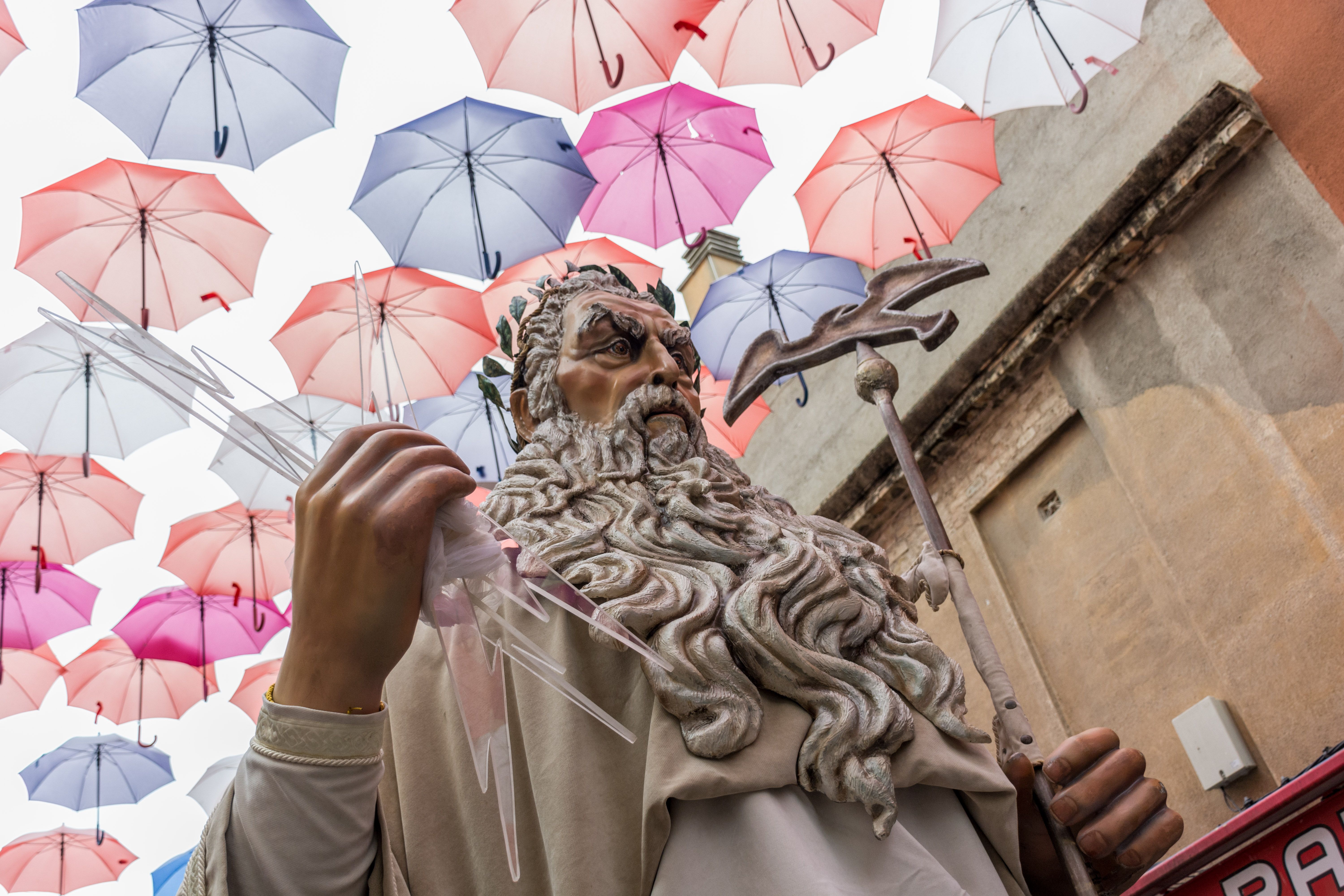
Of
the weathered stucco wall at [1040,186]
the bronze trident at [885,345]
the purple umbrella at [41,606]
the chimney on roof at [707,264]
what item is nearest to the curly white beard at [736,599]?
the bronze trident at [885,345]

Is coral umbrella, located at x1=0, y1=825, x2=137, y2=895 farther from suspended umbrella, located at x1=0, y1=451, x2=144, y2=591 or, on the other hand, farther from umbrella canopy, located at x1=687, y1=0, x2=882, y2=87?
umbrella canopy, located at x1=687, y1=0, x2=882, y2=87

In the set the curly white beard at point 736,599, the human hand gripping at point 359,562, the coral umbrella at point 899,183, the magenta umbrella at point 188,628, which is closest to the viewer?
the human hand gripping at point 359,562

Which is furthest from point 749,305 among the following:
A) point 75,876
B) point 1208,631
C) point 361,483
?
point 75,876

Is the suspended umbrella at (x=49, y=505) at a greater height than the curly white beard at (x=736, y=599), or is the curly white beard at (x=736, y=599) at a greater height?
the suspended umbrella at (x=49, y=505)

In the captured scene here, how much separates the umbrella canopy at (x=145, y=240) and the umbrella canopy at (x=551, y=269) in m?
1.73

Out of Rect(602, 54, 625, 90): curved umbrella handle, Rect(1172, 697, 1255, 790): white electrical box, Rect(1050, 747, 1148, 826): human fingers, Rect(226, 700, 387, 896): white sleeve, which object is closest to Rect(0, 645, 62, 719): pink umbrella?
Rect(602, 54, 625, 90): curved umbrella handle

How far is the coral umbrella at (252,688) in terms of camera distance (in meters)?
10.4

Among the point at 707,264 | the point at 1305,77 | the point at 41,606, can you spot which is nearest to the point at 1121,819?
the point at 1305,77

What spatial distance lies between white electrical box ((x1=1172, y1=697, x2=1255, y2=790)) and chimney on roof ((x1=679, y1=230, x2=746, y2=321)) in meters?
7.16

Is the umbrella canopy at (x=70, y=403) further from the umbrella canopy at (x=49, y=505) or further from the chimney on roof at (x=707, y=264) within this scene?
the chimney on roof at (x=707, y=264)

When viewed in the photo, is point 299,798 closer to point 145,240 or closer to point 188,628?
point 145,240

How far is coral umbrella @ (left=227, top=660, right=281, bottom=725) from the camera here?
34.0 feet

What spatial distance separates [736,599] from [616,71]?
246 inches

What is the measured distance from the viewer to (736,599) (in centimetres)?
164
